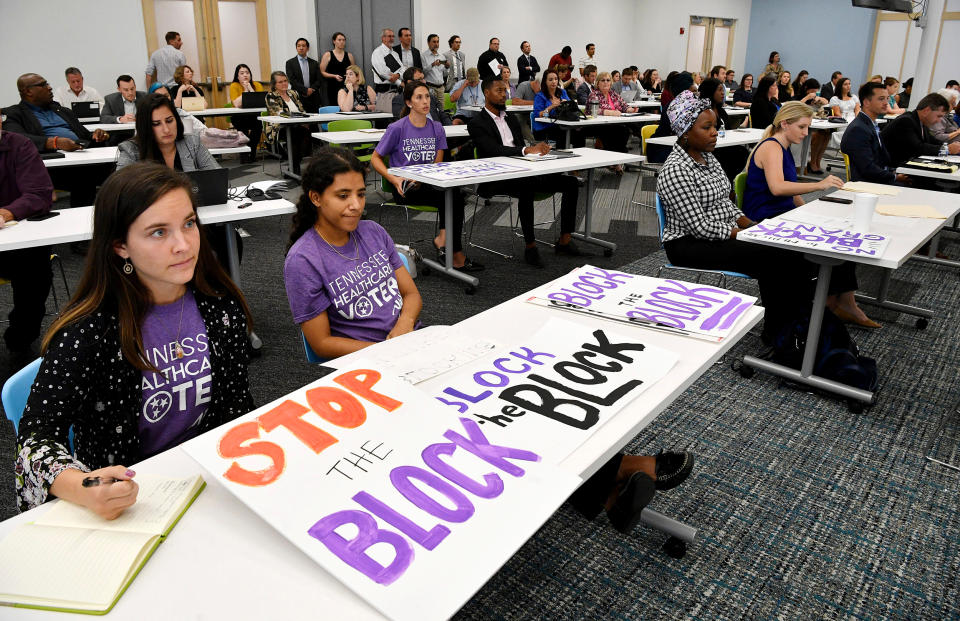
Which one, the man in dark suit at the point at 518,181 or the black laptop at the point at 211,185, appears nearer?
the black laptop at the point at 211,185

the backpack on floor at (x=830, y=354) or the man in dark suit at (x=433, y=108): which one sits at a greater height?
the man in dark suit at (x=433, y=108)

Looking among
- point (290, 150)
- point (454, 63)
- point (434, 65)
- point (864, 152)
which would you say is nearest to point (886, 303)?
point (864, 152)

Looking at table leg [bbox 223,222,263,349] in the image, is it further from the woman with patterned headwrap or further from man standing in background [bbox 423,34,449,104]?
man standing in background [bbox 423,34,449,104]

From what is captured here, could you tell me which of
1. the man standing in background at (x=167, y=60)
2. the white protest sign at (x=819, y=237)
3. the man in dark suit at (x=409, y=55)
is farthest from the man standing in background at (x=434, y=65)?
the white protest sign at (x=819, y=237)

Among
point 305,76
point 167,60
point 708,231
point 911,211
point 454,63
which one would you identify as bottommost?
point 708,231

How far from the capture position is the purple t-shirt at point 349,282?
70.9 inches

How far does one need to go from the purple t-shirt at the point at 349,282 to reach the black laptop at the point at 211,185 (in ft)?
4.14

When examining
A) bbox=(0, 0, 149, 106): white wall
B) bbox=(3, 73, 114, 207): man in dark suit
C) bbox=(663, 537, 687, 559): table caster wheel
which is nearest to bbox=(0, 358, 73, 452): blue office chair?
bbox=(663, 537, 687, 559): table caster wheel

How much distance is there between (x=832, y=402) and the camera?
2.70 m

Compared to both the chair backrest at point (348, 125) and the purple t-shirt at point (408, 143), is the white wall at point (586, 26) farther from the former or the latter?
the purple t-shirt at point (408, 143)

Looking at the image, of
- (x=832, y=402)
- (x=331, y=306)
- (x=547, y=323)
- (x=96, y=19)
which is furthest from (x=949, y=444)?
(x=96, y=19)

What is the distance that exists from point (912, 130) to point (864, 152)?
0.82 m

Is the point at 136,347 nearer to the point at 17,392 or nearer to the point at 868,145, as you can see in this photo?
the point at 17,392

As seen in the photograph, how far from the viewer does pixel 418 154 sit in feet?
14.8
